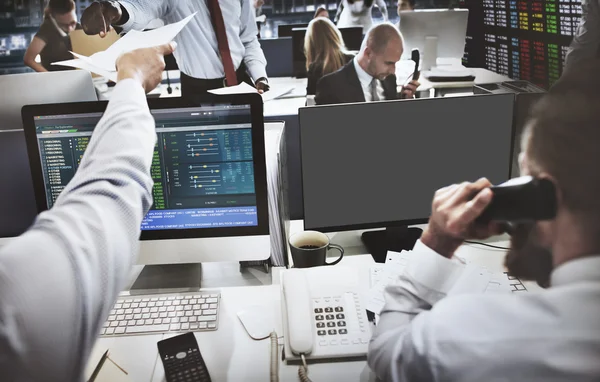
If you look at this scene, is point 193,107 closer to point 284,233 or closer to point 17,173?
point 284,233

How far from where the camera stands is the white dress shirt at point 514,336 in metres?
0.50

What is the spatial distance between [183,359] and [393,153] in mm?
658

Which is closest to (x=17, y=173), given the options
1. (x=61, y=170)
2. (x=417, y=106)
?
(x=61, y=170)

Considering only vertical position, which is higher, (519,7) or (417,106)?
(519,7)

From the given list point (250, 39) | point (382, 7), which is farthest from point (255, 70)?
point (382, 7)

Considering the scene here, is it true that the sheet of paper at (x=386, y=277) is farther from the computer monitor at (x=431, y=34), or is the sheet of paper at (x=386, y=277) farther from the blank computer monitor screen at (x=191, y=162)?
the computer monitor at (x=431, y=34)

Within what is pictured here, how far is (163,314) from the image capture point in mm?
1111

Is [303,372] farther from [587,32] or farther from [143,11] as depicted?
[143,11]

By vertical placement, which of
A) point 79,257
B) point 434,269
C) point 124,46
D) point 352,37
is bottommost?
point 434,269

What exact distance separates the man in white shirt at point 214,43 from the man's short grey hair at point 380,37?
0.67 meters

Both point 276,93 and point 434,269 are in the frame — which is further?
point 276,93

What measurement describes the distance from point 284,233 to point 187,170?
0.31 m

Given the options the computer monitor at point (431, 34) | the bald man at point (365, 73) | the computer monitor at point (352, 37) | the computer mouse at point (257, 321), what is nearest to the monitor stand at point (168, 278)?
the computer mouse at point (257, 321)

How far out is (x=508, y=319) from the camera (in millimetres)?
548
